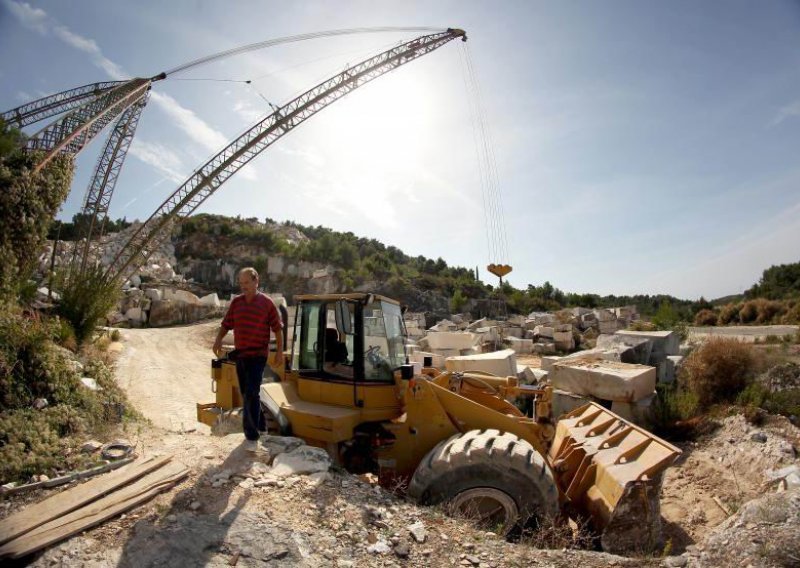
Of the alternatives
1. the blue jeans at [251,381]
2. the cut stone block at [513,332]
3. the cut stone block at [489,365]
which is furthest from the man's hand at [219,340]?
the cut stone block at [513,332]

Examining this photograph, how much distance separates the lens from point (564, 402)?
27.5ft

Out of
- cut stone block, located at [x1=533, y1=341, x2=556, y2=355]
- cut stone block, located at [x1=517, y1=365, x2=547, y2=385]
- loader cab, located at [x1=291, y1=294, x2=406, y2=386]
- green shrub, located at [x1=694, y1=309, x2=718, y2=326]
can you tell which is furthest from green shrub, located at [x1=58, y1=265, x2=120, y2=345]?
green shrub, located at [x1=694, y1=309, x2=718, y2=326]

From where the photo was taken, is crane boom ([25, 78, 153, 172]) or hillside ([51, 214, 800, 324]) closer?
crane boom ([25, 78, 153, 172])

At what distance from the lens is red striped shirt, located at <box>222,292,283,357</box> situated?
14.6 feet

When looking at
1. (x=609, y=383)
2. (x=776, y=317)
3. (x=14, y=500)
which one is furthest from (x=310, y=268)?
(x=14, y=500)

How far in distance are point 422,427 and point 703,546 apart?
8.53 feet

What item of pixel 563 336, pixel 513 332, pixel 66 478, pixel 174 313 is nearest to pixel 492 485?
pixel 66 478

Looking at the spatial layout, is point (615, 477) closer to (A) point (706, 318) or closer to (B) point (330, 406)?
(B) point (330, 406)

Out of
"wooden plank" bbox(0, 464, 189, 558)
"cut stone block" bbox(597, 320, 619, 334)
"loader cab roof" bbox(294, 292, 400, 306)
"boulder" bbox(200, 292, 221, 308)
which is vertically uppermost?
"boulder" bbox(200, 292, 221, 308)

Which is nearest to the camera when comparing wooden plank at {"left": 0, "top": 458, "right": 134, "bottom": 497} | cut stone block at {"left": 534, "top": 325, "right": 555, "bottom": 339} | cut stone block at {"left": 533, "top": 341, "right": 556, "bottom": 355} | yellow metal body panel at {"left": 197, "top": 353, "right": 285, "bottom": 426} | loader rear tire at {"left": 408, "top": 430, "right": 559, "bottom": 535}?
wooden plank at {"left": 0, "top": 458, "right": 134, "bottom": 497}

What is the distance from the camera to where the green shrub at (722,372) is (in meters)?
8.00

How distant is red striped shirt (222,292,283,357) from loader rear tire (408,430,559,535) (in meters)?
2.01

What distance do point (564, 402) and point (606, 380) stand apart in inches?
33.4

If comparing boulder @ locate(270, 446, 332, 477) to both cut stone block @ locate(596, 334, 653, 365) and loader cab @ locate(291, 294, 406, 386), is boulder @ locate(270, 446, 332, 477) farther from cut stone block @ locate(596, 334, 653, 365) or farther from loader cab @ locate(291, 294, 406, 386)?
cut stone block @ locate(596, 334, 653, 365)
